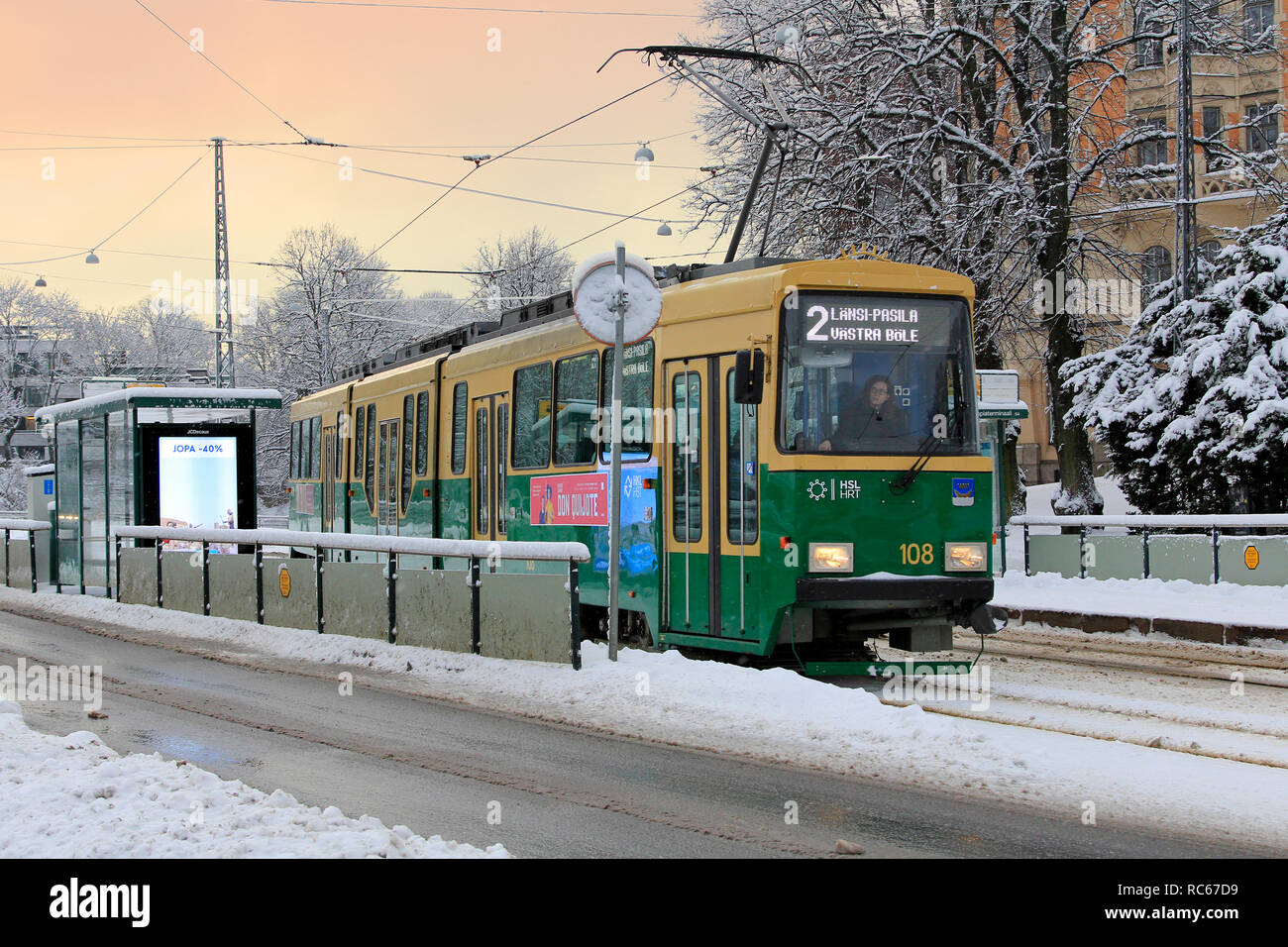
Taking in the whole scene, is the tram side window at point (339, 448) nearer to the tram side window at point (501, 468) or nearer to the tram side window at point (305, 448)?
the tram side window at point (305, 448)

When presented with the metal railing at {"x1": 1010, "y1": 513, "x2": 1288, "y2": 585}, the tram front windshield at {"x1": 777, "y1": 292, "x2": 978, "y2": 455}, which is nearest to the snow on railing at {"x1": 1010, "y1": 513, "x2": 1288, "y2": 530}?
the metal railing at {"x1": 1010, "y1": 513, "x2": 1288, "y2": 585}

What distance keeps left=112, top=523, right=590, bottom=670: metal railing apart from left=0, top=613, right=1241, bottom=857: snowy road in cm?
135

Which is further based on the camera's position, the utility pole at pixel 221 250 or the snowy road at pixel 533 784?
the utility pole at pixel 221 250

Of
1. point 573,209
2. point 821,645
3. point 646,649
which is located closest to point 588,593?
point 646,649

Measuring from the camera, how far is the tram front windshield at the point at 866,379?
1089 centimetres

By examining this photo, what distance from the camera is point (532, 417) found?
1492 cm

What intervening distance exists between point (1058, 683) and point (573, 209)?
22.2 meters

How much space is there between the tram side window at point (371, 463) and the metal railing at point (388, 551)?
3356 mm

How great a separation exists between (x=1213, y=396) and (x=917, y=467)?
13.9m

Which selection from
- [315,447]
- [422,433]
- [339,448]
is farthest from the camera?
[315,447]

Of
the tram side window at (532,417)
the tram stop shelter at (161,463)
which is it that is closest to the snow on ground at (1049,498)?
the tram stop shelter at (161,463)

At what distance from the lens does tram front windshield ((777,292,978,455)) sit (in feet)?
35.7

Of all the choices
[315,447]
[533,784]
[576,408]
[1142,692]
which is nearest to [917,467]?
[1142,692]

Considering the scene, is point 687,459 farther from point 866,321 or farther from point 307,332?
point 307,332
